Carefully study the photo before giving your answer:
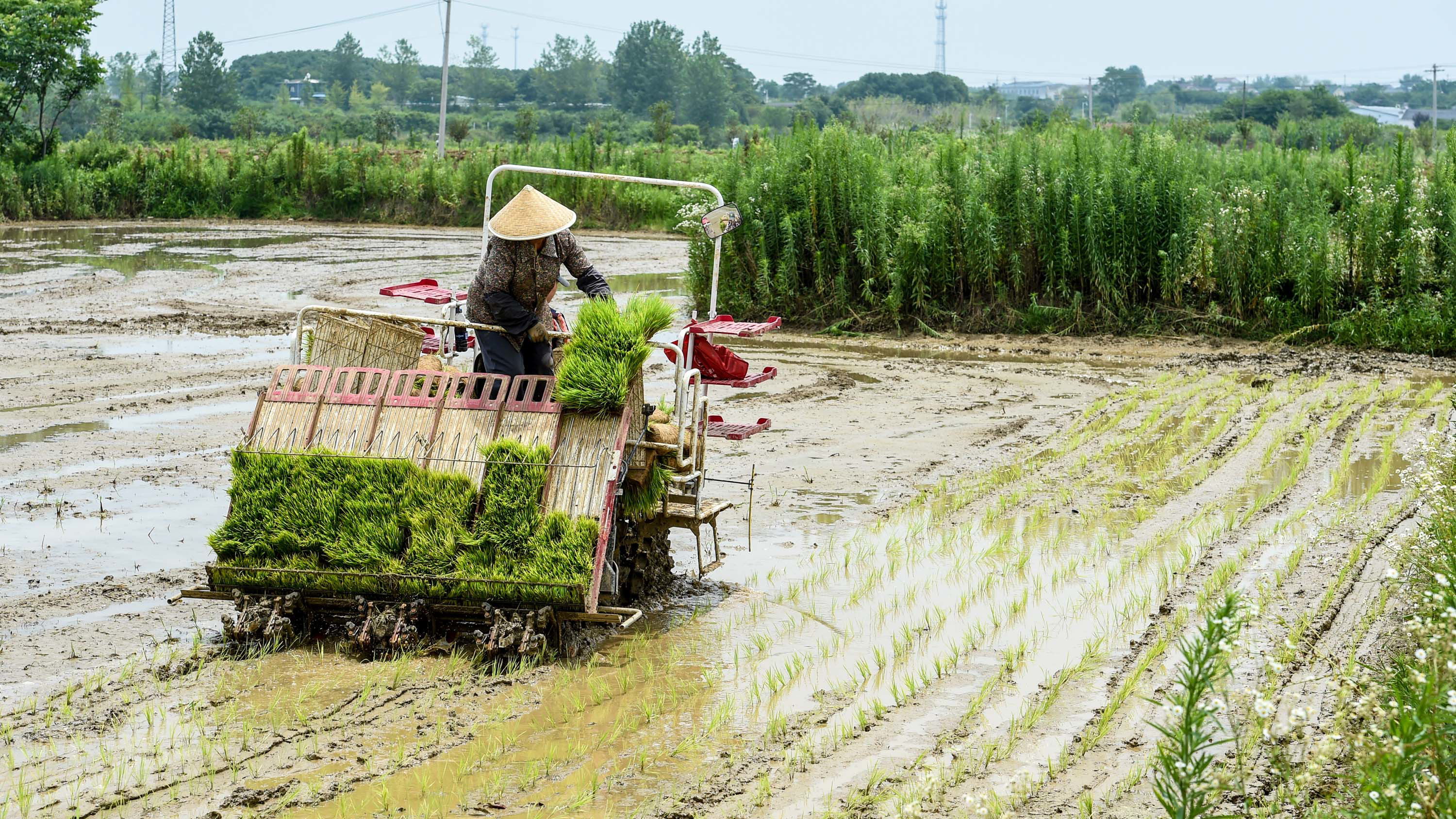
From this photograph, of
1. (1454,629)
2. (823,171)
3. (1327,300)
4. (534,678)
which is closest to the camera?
(1454,629)

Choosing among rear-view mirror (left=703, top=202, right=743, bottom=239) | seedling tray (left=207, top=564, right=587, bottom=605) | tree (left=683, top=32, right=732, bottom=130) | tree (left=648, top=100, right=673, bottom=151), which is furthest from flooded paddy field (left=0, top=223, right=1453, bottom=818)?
tree (left=683, top=32, right=732, bottom=130)

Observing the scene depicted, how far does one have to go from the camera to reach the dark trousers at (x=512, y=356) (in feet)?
24.7

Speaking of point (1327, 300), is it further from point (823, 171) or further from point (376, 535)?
point (376, 535)

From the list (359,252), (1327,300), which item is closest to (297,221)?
(359,252)

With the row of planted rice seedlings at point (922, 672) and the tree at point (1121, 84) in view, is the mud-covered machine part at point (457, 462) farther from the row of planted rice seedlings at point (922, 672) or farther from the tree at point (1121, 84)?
the tree at point (1121, 84)

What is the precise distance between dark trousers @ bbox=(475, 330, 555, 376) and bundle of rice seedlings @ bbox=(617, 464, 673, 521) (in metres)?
0.86

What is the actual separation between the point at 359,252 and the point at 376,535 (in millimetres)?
23001

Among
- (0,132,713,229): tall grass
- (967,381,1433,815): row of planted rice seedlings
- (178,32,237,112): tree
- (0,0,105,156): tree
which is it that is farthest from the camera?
(178,32,237,112): tree

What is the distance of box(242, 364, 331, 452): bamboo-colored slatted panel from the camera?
7066 mm

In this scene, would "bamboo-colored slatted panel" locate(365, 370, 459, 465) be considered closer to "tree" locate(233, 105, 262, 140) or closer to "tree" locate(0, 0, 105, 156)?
"tree" locate(0, 0, 105, 156)

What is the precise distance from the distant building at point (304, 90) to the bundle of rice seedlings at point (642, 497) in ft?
380

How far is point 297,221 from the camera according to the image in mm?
36531

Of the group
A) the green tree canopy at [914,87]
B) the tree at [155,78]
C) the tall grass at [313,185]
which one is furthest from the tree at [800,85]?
the tall grass at [313,185]

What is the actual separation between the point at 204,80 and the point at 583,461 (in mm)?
94878
